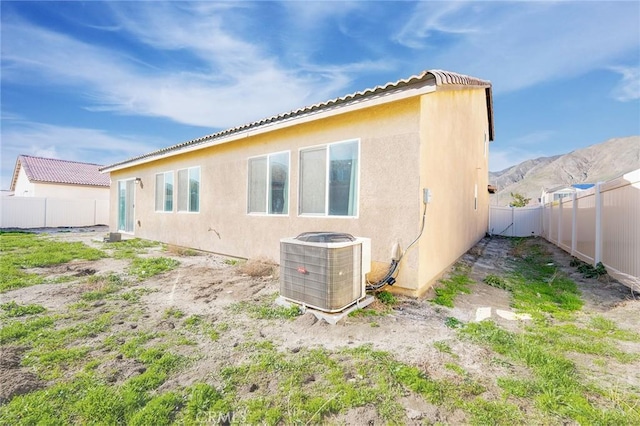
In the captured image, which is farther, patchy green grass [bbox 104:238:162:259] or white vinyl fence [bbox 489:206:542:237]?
white vinyl fence [bbox 489:206:542:237]

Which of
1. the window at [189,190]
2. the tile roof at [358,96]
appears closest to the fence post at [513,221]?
the tile roof at [358,96]

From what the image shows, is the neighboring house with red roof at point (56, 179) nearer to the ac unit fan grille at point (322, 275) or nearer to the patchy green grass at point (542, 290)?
the ac unit fan grille at point (322, 275)

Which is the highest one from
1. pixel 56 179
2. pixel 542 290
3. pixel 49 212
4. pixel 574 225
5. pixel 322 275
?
pixel 56 179

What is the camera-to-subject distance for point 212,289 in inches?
221

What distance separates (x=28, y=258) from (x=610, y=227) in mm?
15202

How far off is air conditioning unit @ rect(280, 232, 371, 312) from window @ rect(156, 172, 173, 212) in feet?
28.3

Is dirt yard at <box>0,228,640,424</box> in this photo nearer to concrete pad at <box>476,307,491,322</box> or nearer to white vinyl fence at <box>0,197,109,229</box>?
concrete pad at <box>476,307,491,322</box>

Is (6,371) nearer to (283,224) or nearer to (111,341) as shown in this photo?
(111,341)

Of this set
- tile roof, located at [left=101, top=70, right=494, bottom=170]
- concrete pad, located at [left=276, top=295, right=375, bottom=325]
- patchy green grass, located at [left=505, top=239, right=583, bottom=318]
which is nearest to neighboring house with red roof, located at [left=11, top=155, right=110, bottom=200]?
tile roof, located at [left=101, top=70, right=494, bottom=170]

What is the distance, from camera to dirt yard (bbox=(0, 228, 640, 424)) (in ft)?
8.82

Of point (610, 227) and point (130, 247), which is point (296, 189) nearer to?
point (610, 227)

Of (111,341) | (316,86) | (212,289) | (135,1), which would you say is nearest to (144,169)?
(135,1)

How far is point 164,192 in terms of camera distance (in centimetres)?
1157

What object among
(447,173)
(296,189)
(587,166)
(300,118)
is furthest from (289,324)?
(587,166)
